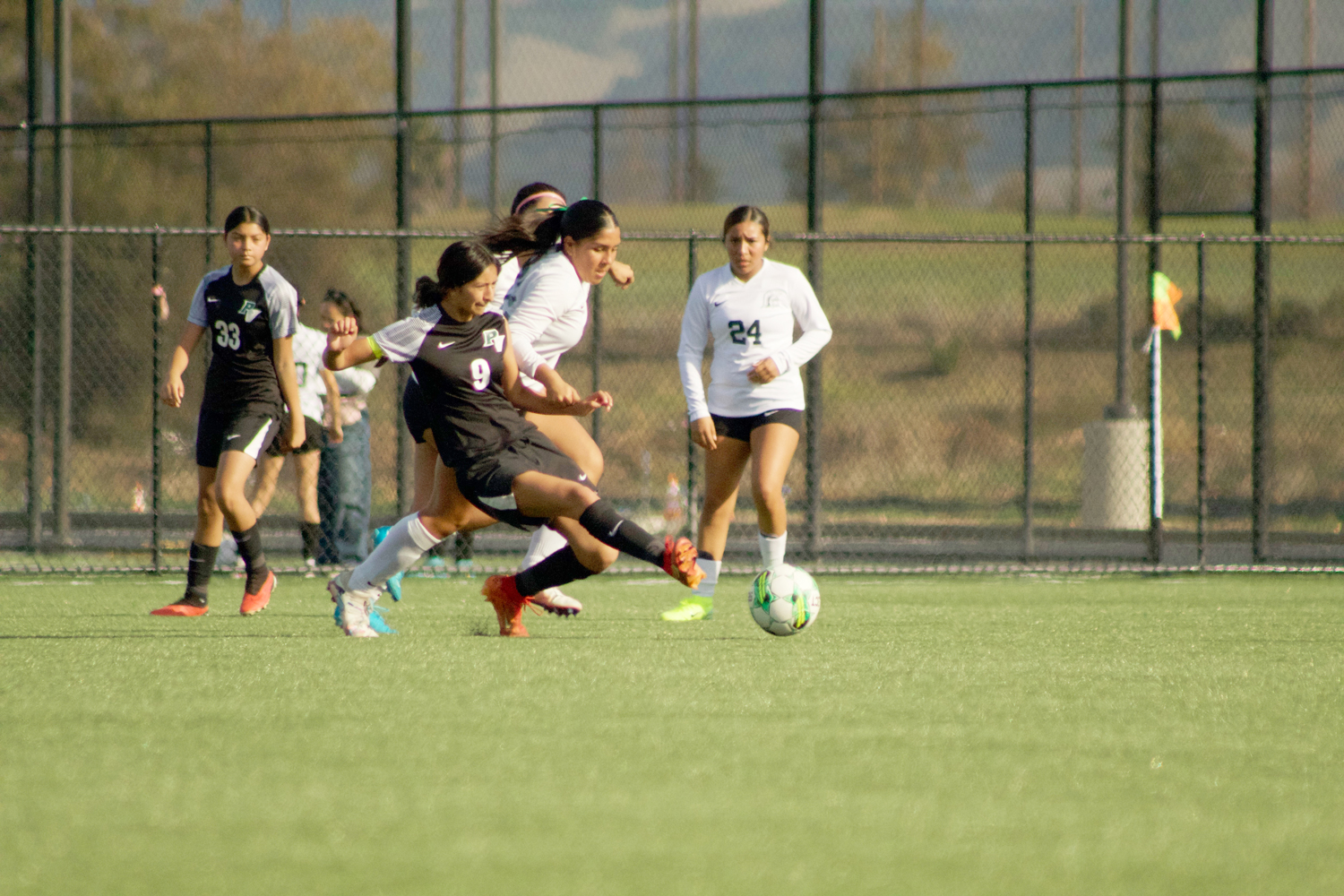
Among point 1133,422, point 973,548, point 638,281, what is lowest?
point 973,548

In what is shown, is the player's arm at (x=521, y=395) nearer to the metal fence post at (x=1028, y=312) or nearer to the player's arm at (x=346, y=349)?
the player's arm at (x=346, y=349)

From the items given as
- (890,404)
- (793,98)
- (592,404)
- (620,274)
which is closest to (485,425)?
(592,404)

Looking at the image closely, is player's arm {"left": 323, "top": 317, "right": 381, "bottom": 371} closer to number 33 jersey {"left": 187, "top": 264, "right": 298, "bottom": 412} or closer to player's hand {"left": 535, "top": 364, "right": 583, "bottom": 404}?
player's hand {"left": 535, "top": 364, "right": 583, "bottom": 404}

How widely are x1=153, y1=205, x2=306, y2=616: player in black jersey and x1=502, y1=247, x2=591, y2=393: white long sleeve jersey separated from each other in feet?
3.96

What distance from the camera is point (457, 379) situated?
549 cm

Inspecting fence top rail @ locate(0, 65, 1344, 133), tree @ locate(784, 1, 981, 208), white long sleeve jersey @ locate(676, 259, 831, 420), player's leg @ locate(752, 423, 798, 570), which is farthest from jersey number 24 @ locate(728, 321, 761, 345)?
tree @ locate(784, 1, 981, 208)

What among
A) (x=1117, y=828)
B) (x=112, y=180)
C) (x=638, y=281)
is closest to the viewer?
(x=1117, y=828)

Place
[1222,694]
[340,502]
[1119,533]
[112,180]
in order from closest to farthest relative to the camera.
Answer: [1222,694]
[340,502]
[1119,533]
[112,180]

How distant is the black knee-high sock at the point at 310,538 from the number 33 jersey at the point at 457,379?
13.4ft

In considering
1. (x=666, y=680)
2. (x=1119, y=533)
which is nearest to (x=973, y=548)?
(x=1119, y=533)

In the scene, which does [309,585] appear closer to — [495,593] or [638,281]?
[495,593]

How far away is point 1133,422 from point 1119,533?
4.03ft

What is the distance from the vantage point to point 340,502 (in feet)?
31.9

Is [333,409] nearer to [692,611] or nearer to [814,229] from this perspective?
[692,611]
